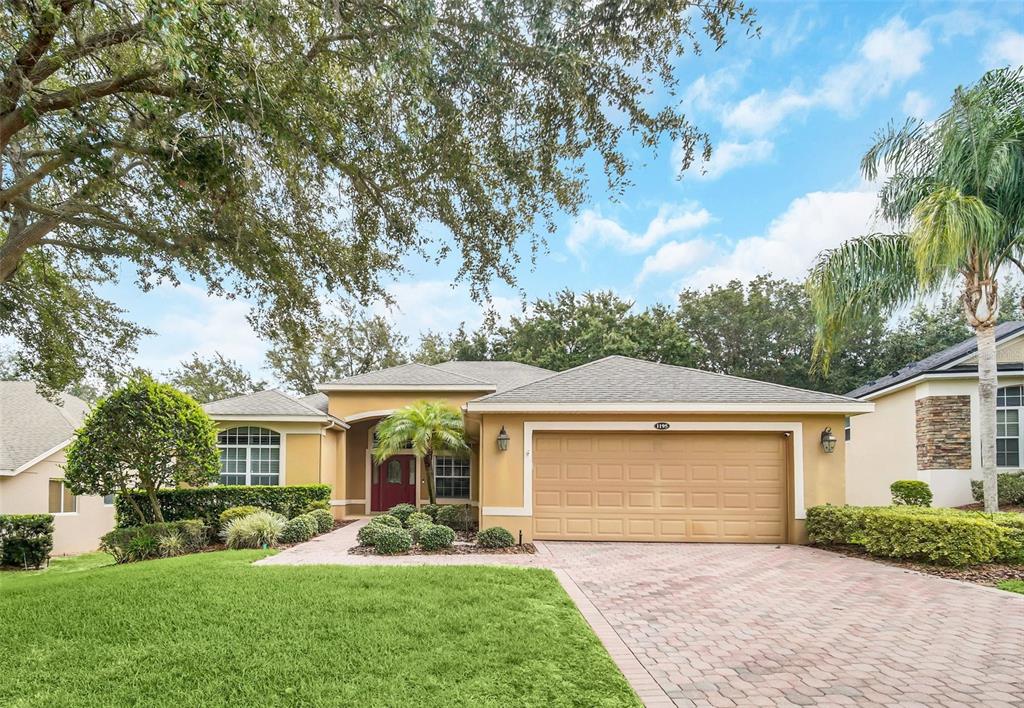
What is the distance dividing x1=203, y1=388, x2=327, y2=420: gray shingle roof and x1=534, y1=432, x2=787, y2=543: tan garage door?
289 inches

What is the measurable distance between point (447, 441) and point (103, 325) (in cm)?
705

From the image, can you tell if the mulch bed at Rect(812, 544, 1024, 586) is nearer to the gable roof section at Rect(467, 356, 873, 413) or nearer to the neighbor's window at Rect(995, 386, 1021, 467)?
the gable roof section at Rect(467, 356, 873, 413)

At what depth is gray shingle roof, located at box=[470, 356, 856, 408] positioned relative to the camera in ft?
38.1

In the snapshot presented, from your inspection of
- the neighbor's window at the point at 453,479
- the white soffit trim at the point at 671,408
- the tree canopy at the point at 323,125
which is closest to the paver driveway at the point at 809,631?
the white soffit trim at the point at 671,408

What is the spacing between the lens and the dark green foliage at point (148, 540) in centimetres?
1089

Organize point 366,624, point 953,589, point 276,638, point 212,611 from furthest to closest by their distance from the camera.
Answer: point 953,589
point 212,611
point 366,624
point 276,638

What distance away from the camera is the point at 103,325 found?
10.0 metres

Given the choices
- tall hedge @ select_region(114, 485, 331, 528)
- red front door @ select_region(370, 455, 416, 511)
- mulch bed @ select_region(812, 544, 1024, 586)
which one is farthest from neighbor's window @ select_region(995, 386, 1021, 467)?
tall hedge @ select_region(114, 485, 331, 528)

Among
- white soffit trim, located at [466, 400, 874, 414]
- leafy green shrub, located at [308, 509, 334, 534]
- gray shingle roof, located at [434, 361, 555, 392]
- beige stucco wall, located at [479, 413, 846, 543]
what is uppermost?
gray shingle roof, located at [434, 361, 555, 392]

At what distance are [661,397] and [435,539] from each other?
5100 millimetres

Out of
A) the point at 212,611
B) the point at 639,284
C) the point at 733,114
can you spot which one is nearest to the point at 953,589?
the point at 733,114

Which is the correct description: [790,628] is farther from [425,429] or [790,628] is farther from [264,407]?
[264,407]

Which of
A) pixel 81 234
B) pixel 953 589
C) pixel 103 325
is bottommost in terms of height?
pixel 953 589

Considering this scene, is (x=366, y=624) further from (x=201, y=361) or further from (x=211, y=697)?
(x=201, y=361)
